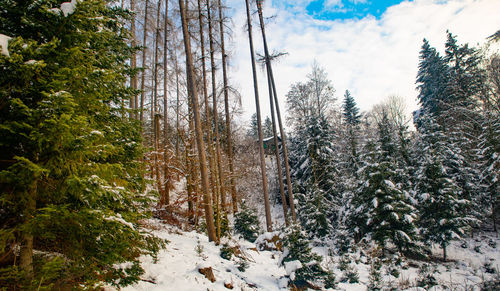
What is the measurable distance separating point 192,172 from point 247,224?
3.90 metres

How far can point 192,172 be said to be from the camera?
1000 cm

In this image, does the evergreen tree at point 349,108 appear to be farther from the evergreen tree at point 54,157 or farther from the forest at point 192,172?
the evergreen tree at point 54,157

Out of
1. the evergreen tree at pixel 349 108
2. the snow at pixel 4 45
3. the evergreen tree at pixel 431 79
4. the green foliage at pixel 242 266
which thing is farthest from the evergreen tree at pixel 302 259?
the evergreen tree at pixel 349 108

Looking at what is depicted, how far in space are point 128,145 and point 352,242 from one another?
522 inches

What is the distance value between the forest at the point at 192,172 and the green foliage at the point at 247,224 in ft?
0.30

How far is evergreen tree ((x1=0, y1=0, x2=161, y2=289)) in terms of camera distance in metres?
2.31

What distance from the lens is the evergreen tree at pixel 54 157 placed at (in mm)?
2309

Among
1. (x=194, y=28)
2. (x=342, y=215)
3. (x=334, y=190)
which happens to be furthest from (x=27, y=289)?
(x=334, y=190)

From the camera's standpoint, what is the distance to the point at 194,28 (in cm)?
1012

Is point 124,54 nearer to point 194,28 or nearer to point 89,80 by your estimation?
point 89,80

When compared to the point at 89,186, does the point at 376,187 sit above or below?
below

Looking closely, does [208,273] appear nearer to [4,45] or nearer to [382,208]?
[4,45]

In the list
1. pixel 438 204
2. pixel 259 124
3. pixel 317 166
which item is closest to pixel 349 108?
pixel 317 166

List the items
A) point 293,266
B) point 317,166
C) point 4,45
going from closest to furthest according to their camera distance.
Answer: point 4,45 < point 293,266 < point 317,166
